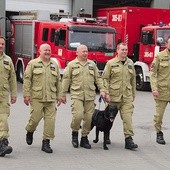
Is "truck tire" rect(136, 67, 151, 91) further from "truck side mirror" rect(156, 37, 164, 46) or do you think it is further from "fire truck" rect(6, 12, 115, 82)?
"fire truck" rect(6, 12, 115, 82)

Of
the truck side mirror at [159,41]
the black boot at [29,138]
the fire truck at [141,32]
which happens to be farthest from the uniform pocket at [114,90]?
the truck side mirror at [159,41]

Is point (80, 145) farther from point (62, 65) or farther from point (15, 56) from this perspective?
point (15, 56)

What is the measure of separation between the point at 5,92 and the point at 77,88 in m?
1.19

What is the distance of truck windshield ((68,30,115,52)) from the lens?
15.2m

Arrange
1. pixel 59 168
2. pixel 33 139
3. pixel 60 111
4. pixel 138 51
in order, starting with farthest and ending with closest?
pixel 138 51, pixel 60 111, pixel 33 139, pixel 59 168

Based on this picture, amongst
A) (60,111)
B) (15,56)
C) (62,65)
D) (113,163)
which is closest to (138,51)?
(62,65)

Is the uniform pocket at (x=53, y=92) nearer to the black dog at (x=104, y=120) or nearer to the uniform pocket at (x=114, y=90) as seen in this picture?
the black dog at (x=104, y=120)

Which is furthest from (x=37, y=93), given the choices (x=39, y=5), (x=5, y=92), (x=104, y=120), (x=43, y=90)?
(x=39, y=5)

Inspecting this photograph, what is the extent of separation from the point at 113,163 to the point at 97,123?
3.19 feet

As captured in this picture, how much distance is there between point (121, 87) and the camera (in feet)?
24.5

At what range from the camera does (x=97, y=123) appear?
7.34 m

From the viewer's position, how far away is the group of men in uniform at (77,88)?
6989 mm

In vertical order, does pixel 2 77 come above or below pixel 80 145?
above

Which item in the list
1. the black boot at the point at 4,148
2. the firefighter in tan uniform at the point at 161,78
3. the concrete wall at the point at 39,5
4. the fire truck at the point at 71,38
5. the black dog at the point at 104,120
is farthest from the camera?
the concrete wall at the point at 39,5
